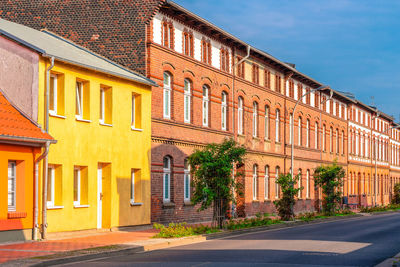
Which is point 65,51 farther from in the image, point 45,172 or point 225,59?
point 225,59

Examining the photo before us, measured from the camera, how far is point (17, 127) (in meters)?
20.4

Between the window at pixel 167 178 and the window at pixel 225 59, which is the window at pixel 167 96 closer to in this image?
the window at pixel 167 178

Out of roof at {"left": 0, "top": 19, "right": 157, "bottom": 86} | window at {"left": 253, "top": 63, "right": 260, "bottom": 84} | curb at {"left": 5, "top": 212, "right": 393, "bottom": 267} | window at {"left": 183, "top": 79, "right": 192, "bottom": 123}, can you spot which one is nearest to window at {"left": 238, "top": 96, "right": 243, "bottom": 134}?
window at {"left": 253, "top": 63, "right": 260, "bottom": 84}

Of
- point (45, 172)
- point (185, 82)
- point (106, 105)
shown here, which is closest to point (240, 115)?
point (185, 82)

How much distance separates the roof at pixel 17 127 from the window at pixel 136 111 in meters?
6.41

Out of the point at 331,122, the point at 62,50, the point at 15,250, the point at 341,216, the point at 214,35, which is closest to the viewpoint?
the point at 15,250

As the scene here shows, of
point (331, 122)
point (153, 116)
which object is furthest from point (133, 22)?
point (331, 122)

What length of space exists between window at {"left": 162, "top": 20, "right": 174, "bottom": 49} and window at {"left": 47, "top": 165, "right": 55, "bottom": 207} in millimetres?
9075

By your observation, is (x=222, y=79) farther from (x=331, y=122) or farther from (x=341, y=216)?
(x=331, y=122)

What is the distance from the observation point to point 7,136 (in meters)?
19.4

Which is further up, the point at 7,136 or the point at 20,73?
the point at 20,73

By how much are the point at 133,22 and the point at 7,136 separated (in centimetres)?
1042

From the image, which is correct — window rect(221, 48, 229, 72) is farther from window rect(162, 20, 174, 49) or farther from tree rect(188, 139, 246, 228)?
tree rect(188, 139, 246, 228)

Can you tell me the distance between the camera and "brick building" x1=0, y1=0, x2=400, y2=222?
1121 inches
